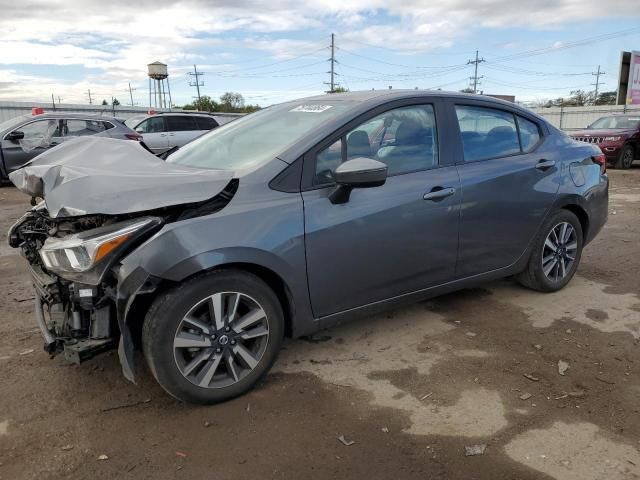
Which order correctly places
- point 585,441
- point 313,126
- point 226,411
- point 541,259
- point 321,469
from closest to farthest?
1. point 321,469
2. point 585,441
3. point 226,411
4. point 313,126
5. point 541,259

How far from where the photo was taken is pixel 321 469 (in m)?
2.36

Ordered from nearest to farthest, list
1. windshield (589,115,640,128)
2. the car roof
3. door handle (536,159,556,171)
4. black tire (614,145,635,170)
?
door handle (536,159,556,171)
the car roof
black tire (614,145,635,170)
windshield (589,115,640,128)

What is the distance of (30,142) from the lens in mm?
11328

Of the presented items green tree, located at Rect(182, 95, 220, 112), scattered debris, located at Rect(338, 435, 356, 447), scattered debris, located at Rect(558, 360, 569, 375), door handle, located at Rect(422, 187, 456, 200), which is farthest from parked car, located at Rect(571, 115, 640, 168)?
green tree, located at Rect(182, 95, 220, 112)

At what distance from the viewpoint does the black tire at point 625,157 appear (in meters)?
14.6

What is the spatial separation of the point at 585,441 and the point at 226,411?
5.96 feet

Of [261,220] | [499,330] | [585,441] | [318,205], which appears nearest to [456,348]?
[499,330]

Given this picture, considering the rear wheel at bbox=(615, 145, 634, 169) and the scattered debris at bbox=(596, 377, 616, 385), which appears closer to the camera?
the scattered debris at bbox=(596, 377, 616, 385)

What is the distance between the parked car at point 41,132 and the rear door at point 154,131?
1826mm

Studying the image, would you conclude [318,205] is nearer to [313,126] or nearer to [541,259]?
[313,126]

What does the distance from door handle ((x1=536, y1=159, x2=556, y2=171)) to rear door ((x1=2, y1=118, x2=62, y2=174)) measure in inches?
389

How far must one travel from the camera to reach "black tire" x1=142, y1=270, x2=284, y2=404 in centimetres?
260

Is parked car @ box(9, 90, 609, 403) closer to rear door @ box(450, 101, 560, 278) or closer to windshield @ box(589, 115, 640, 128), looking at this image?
rear door @ box(450, 101, 560, 278)

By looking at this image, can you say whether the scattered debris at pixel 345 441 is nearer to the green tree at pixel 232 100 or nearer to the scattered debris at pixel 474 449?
the scattered debris at pixel 474 449
